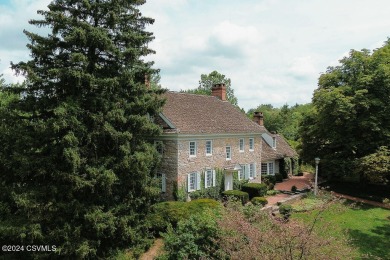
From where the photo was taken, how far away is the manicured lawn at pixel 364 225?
59.1ft

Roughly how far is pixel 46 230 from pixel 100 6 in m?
12.5

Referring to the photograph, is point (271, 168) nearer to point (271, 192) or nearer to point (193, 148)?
point (271, 192)

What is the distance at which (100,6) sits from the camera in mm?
16828

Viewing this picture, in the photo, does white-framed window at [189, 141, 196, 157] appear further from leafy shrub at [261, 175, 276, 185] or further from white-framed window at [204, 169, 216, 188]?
leafy shrub at [261, 175, 276, 185]

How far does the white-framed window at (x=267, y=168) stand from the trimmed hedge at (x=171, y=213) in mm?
16768

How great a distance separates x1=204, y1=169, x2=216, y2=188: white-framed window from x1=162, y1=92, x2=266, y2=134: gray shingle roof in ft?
11.5

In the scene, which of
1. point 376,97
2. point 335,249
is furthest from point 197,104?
point 335,249

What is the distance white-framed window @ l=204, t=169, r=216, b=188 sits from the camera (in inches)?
1027

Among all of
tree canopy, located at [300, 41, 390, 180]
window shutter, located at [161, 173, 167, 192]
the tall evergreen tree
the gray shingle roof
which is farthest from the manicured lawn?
the tall evergreen tree

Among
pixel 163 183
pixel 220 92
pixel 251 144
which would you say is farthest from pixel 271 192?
pixel 220 92

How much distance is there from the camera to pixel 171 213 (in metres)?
20.1

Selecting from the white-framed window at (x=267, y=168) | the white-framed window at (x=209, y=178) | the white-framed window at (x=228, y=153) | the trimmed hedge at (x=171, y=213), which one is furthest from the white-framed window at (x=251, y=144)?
the trimmed hedge at (x=171, y=213)

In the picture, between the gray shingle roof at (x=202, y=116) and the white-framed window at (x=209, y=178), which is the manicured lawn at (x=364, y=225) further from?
the gray shingle roof at (x=202, y=116)

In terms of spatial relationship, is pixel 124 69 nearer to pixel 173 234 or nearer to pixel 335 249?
pixel 173 234
